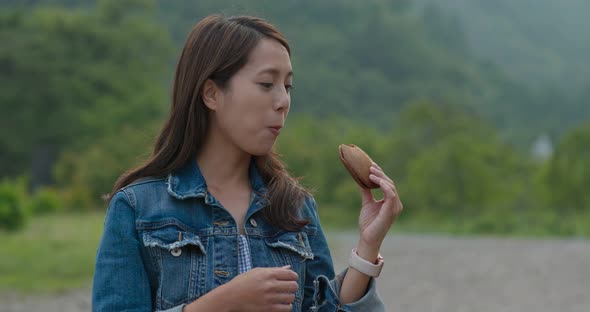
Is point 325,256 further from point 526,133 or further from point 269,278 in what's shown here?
point 526,133

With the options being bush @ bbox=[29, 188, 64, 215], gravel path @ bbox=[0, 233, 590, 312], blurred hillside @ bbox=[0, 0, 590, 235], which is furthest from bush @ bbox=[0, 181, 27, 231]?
bush @ bbox=[29, 188, 64, 215]

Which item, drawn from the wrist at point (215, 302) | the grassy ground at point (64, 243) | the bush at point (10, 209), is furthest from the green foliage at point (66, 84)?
the wrist at point (215, 302)

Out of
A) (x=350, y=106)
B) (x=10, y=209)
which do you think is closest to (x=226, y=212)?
(x=10, y=209)

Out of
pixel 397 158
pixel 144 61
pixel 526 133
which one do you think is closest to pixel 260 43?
pixel 397 158

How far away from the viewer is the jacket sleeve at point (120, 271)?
1902mm

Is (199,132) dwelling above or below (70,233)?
above

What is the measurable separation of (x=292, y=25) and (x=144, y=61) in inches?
731

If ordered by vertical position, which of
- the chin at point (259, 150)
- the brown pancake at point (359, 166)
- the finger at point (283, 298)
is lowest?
the finger at point (283, 298)

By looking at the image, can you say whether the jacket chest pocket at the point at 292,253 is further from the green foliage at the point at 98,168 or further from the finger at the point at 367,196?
the green foliage at the point at 98,168

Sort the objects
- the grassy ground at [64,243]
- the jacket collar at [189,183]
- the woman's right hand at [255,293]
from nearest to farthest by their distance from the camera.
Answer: the woman's right hand at [255,293] → the jacket collar at [189,183] → the grassy ground at [64,243]

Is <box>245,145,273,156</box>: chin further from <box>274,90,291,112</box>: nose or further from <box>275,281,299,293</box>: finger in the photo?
<box>275,281,299,293</box>: finger

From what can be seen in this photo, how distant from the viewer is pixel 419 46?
55.2 m

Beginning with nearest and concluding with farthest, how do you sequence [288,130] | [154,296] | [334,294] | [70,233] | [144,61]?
[154,296] < [334,294] < [70,233] < [288,130] < [144,61]

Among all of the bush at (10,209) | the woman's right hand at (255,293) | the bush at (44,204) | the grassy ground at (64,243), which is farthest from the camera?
the bush at (44,204)
